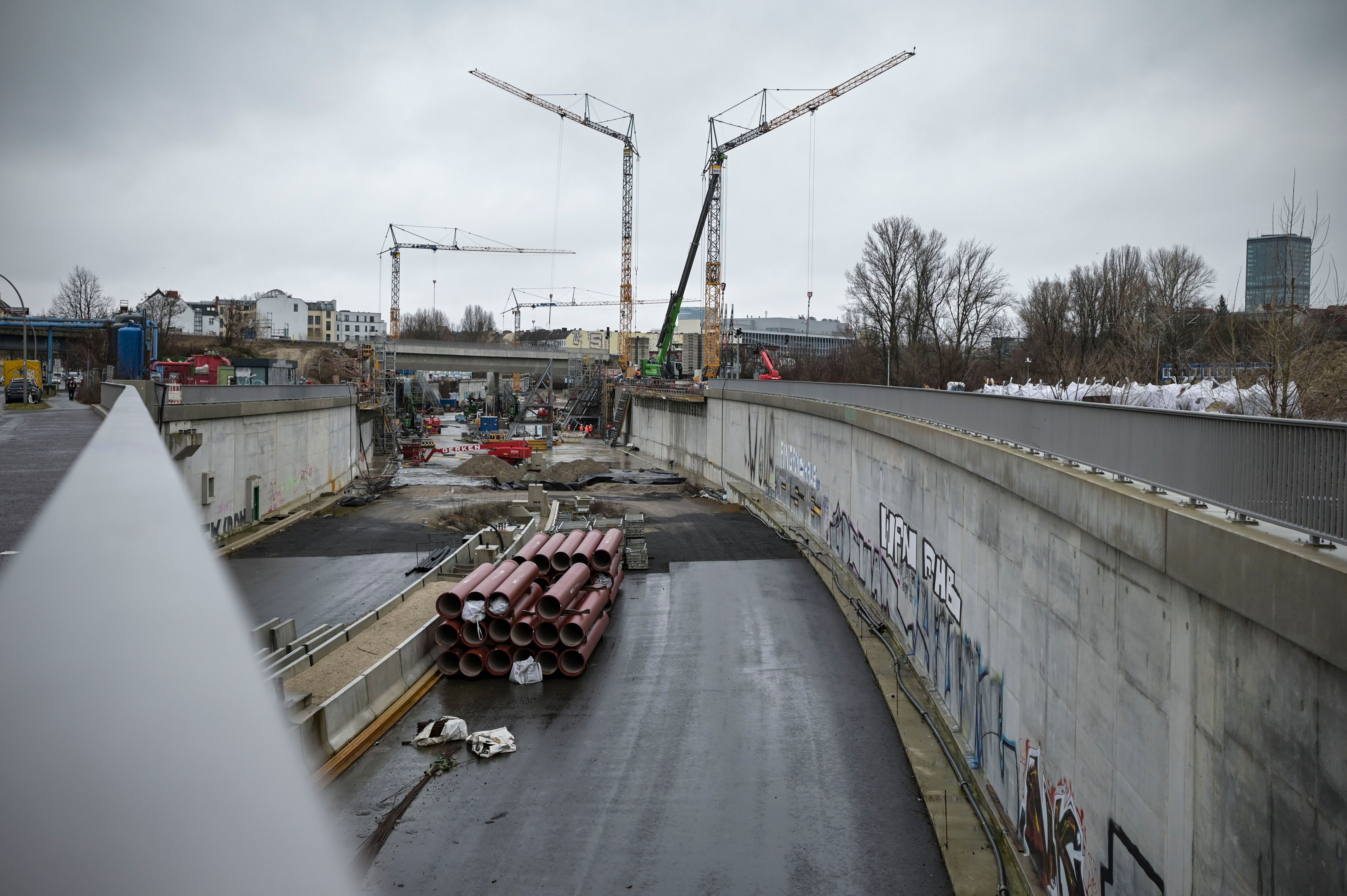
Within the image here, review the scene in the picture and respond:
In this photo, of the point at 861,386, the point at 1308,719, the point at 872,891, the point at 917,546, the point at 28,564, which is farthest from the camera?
the point at 861,386

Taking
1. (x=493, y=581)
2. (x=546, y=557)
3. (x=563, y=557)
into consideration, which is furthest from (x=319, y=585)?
(x=493, y=581)

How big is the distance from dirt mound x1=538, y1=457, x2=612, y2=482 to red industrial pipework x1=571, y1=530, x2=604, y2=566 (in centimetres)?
2499

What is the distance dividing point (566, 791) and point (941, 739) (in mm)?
6044

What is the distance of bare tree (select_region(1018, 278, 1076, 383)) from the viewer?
57.6 metres

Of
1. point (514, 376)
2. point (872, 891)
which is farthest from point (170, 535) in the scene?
point (514, 376)

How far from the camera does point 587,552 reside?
22344 millimetres

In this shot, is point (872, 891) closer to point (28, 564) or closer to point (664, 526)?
point (28, 564)

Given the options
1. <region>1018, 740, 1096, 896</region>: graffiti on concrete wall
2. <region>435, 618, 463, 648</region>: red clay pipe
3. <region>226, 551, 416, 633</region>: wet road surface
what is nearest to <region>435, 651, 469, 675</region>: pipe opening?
<region>435, 618, 463, 648</region>: red clay pipe

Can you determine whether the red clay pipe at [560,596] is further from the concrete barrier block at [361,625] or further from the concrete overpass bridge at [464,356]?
the concrete overpass bridge at [464,356]

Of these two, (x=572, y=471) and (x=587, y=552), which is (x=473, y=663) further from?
(x=572, y=471)

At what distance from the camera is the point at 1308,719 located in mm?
5695

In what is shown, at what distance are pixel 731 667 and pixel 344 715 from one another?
7.53 m

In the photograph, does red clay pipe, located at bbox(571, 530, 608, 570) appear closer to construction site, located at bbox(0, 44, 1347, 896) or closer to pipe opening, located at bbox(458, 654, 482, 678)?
construction site, located at bbox(0, 44, 1347, 896)

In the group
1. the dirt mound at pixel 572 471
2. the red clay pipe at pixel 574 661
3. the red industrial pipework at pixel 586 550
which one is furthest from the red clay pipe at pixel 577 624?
the dirt mound at pixel 572 471
